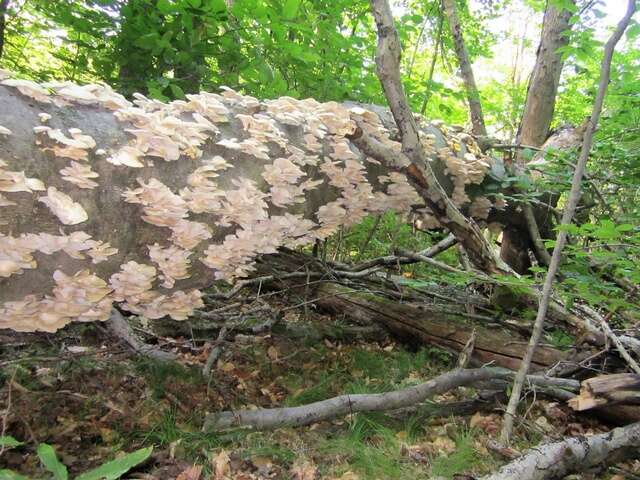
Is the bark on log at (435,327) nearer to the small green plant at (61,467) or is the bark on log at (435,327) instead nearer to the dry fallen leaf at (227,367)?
the dry fallen leaf at (227,367)

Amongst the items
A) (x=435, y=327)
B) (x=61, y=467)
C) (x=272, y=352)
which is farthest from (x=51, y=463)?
(x=435, y=327)

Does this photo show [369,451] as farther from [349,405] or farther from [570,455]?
[570,455]

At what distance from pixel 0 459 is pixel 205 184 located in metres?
1.95

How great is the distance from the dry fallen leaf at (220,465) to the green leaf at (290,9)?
319 cm

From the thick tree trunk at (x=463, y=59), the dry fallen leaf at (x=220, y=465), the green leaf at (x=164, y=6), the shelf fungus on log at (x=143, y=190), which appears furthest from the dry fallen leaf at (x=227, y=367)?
the thick tree trunk at (x=463, y=59)

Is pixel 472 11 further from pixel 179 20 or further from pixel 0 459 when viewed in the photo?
pixel 0 459

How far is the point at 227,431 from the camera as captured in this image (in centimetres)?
279

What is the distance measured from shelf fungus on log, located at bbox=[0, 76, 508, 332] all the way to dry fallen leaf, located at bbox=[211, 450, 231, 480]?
3.17 ft

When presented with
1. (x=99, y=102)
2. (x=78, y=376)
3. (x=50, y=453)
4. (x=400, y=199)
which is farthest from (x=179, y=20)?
(x=50, y=453)

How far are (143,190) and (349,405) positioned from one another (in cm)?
197

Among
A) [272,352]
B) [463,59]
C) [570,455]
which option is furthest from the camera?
[463,59]

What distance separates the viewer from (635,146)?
12.6ft

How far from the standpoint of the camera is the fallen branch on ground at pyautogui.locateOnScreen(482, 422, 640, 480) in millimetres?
2182

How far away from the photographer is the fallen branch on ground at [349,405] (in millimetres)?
2859
